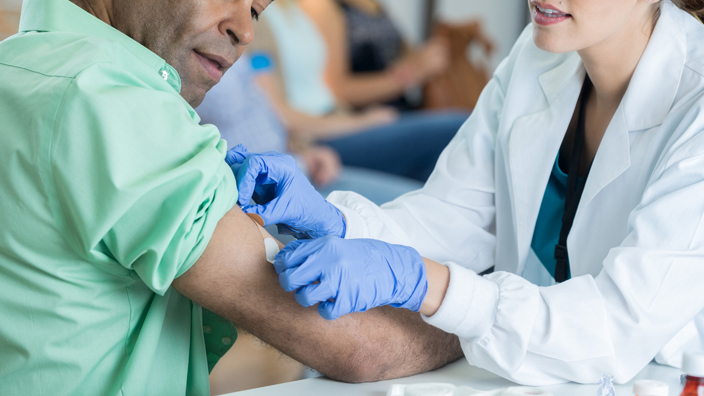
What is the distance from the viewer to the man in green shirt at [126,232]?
2.35 feet

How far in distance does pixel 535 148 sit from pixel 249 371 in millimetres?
1592

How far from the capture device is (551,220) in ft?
4.45

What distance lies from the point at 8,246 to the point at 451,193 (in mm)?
889

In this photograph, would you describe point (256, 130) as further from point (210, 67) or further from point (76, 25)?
point (76, 25)

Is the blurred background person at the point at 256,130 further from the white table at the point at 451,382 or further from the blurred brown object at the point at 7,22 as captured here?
the white table at the point at 451,382

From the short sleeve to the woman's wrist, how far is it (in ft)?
1.16

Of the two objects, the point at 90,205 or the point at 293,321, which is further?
the point at 293,321

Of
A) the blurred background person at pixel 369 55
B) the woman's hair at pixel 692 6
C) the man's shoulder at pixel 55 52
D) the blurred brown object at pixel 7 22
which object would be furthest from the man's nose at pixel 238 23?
the blurred background person at pixel 369 55

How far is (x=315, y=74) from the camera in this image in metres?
3.78

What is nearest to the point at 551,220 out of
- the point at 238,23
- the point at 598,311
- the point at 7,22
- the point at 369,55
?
the point at 598,311

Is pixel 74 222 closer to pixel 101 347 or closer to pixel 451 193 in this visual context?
pixel 101 347

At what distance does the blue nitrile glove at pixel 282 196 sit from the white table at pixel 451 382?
0.89 ft

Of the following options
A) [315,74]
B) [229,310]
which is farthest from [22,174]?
[315,74]

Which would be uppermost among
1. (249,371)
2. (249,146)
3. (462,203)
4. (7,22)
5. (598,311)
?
(598,311)
